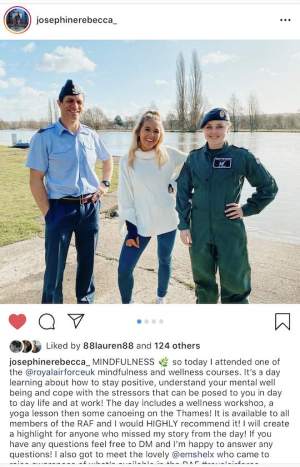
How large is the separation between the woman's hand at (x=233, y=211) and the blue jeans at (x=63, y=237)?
0.78 metres

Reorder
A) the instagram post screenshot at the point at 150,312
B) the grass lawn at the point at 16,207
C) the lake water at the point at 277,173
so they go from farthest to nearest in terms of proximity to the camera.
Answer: the grass lawn at the point at 16,207 < the lake water at the point at 277,173 < the instagram post screenshot at the point at 150,312

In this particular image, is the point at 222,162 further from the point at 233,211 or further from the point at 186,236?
the point at 186,236

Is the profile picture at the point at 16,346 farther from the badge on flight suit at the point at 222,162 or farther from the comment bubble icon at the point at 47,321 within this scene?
the badge on flight suit at the point at 222,162

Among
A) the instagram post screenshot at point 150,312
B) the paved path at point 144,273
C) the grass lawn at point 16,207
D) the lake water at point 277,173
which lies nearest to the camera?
the instagram post screenshot at point 150,312

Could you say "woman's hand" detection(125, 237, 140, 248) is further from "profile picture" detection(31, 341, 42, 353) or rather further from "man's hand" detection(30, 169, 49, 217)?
"profile picture" detection(31, 341, 42, 353)

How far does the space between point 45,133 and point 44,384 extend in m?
1.22

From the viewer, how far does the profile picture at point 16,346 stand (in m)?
1.68

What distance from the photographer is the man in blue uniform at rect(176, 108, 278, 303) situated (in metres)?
1.75

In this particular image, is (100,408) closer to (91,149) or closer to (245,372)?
(245,372)

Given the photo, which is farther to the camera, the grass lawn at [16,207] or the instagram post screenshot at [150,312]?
the grass lawn at [16,207]
